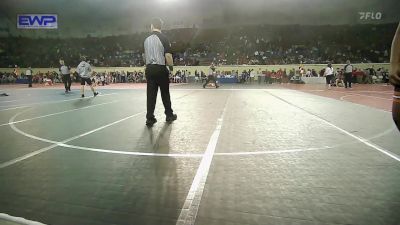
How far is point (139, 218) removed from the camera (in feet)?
6.50

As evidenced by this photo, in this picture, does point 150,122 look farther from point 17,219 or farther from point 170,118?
point 17,219

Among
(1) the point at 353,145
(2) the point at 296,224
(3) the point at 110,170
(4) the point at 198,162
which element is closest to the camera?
(2) the point at 296,224

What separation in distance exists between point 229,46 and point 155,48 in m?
29.2

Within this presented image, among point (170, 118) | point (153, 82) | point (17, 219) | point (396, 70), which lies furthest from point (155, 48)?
point (17, 219)

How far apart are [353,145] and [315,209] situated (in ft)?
6.97

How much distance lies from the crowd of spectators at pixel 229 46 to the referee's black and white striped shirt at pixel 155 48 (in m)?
26.2

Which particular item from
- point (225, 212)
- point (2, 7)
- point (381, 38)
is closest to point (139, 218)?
point (225, 212)

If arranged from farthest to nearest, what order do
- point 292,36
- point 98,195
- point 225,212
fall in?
point 292,36
point 98,195
point 225,212

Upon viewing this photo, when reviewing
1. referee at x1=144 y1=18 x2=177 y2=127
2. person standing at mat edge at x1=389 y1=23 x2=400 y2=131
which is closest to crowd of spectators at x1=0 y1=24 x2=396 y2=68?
referee at x1=144 y1=18 x2=177 y2=127

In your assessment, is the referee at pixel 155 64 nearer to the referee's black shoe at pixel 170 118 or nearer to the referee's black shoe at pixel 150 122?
the referee's black shoe at pixel 150 122

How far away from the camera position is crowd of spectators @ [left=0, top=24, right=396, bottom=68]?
104 feet

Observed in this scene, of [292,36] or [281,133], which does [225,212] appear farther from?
[292,36]

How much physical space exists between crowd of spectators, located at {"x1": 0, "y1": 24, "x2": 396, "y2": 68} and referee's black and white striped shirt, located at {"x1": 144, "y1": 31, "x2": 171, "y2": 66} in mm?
26175

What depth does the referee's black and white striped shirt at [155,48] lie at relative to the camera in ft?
19.0
